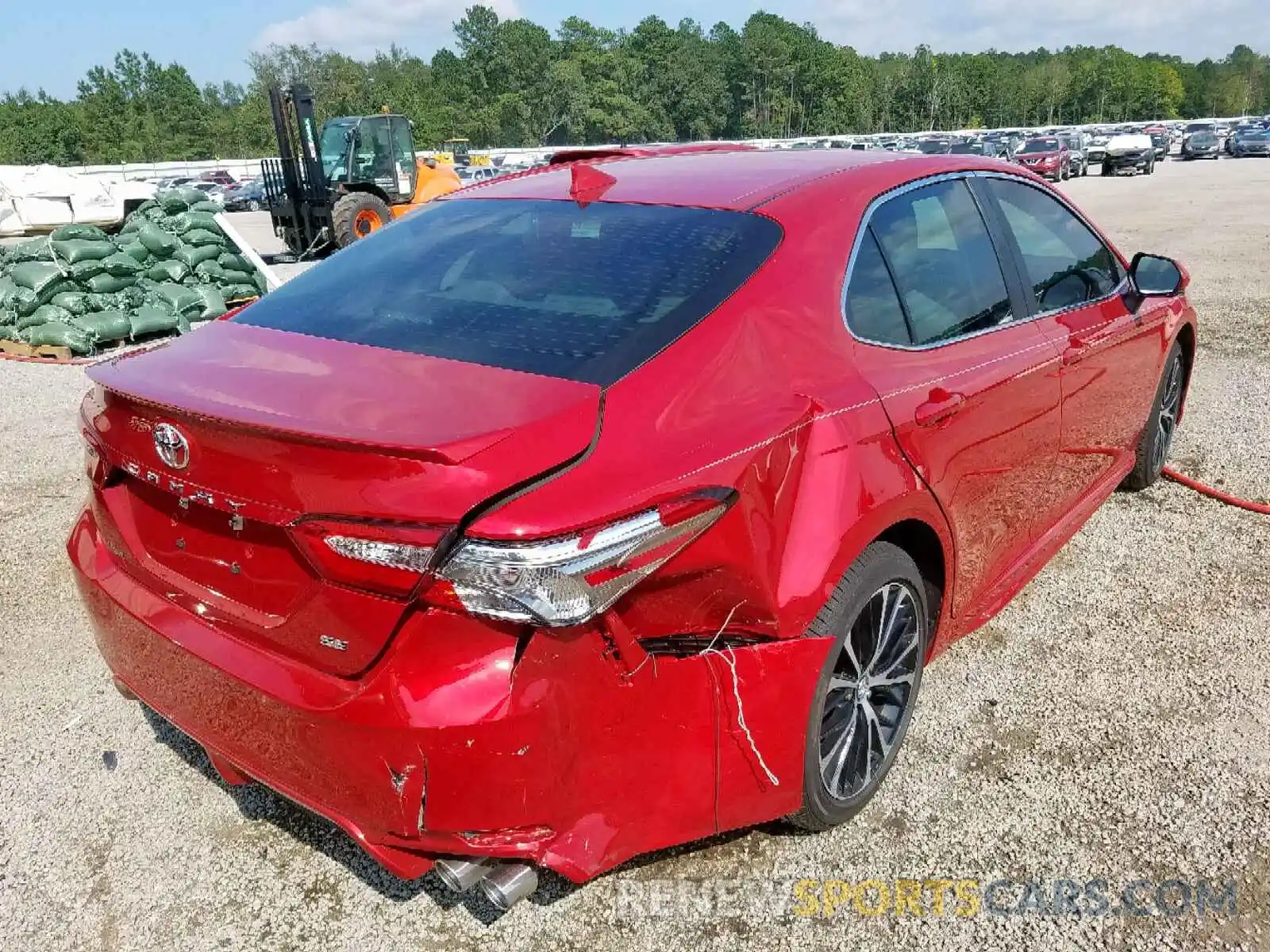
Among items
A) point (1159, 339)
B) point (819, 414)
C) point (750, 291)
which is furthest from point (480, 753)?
point (1159, 339)

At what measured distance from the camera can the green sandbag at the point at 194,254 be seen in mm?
10469

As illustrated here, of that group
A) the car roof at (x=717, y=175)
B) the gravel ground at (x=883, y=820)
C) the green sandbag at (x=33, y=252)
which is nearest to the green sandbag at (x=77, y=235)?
the green sandbag at (x=33, y=252)

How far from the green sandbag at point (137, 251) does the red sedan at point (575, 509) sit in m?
8.51

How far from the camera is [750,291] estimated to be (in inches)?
88.8

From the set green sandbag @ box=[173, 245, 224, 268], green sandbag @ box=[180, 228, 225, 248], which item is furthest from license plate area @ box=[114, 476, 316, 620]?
green sandbag @ box=[180, 228, 225, 248]

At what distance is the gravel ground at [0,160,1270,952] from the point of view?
233 cm

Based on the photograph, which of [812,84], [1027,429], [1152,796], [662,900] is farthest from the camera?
[812,84]

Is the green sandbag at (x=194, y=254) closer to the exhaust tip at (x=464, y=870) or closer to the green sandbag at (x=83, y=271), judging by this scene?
the green sandbag at (x=83, y=271)

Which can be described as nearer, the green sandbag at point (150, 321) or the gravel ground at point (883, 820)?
the gravel ground at point (883, 820)

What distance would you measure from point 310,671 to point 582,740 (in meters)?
0.57

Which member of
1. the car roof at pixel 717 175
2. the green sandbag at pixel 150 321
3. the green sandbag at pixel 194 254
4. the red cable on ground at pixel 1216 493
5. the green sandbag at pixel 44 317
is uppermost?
the car roof at pixel 717 175

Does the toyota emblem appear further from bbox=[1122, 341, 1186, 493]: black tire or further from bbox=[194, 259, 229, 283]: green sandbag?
A: bbox=[194, 259, 229, 283]: green sandbag

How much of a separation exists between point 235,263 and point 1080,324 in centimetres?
986

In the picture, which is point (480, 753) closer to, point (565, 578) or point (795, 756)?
point (565, 578)
